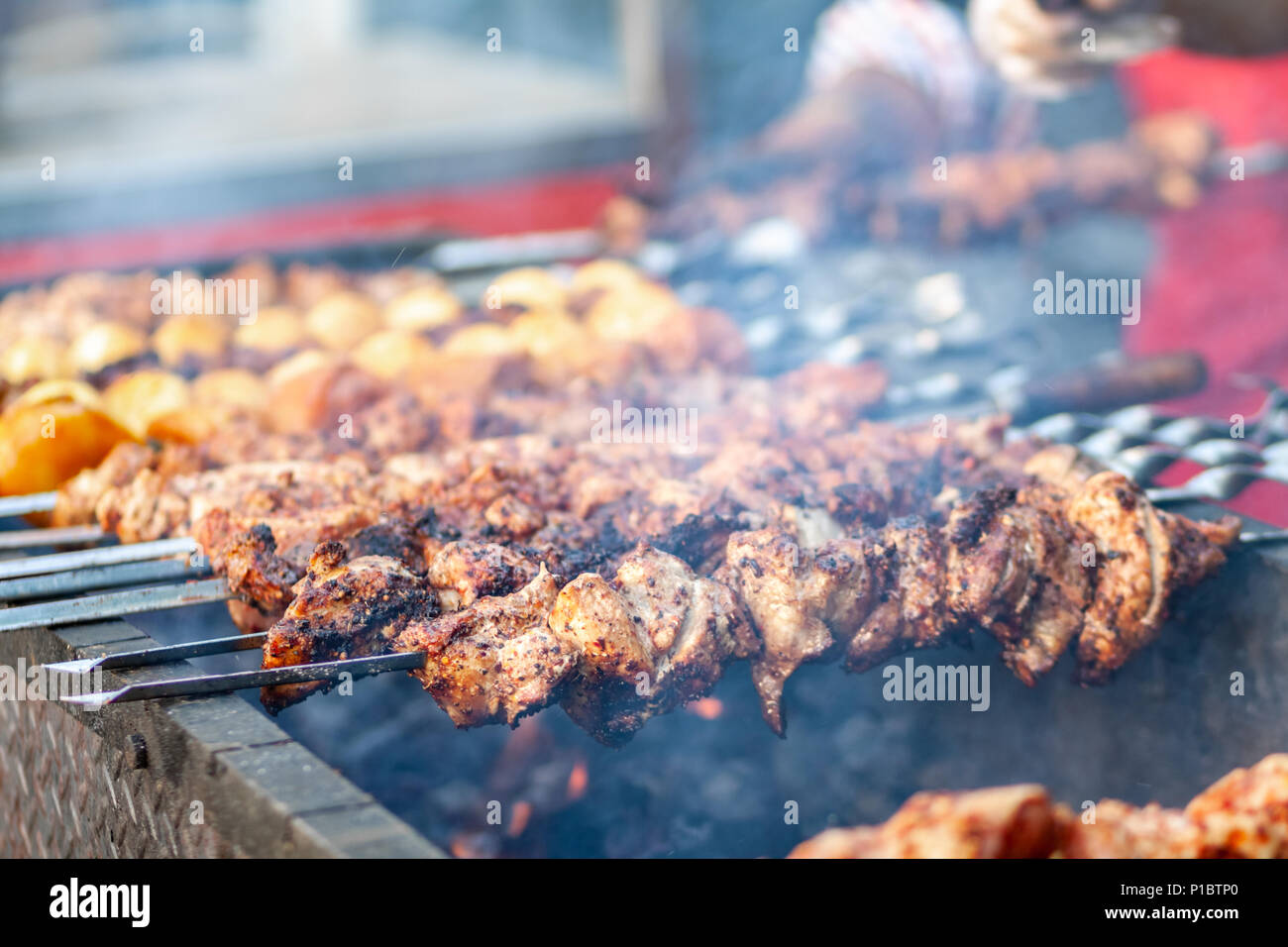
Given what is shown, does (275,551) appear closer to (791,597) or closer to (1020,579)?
(791,597)

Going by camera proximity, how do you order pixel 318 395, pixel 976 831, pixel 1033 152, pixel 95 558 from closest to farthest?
pixel 976 831 → pixel 95 558 → pixel 318 395 → pixel 1033 152

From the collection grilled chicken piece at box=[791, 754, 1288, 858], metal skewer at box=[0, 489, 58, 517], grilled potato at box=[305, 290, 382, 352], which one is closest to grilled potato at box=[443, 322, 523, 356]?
grilled potato at box=[305, 290, 382, 352]

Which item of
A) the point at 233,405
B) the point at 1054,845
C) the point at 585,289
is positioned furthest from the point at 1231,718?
the point at 585,289

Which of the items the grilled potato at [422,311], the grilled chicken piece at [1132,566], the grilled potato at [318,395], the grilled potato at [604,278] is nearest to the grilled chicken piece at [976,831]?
the grilled chicken piece at [1132,566]

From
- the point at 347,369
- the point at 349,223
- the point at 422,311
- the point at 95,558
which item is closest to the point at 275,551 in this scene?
the point at 95,558

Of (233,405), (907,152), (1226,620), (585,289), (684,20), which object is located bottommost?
(1226,620)

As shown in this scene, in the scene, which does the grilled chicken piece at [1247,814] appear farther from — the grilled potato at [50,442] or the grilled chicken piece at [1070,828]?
the grilled potato at [50,442]
